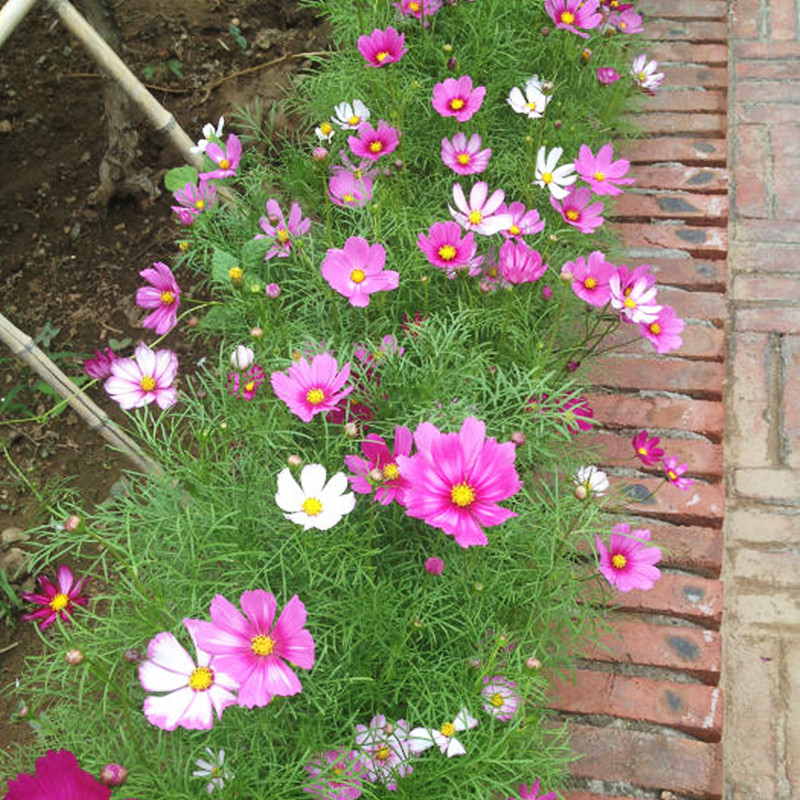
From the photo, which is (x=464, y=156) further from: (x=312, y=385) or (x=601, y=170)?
(x=312, y=385)

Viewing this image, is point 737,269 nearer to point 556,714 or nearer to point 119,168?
point 556,714

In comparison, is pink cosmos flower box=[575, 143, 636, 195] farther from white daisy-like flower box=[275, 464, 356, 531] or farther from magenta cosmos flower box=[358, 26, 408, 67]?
white daisy-like flower box=[275, 464, 356, 531]

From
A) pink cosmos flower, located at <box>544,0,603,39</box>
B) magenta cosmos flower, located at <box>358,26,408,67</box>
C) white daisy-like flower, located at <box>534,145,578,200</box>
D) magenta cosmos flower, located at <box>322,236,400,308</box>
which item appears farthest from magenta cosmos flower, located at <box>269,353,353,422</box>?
pink cosmos flower, located at <box>544,0,603,39</box>

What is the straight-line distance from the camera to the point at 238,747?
1.29m

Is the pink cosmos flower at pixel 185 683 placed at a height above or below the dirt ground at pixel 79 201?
above

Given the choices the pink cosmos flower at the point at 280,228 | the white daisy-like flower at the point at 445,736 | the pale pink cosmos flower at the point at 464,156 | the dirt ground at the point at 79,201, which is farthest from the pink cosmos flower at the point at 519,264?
the dirt ground at the point at 79,201

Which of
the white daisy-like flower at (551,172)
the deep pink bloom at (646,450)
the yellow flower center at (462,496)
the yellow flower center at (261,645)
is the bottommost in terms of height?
the deep pink bloom at (646,450)

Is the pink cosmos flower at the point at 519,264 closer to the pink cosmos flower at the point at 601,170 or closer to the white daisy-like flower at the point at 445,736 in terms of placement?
the pink cosmos flower at the point at 601,170

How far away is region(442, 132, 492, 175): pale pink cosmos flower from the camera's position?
1.90 metres

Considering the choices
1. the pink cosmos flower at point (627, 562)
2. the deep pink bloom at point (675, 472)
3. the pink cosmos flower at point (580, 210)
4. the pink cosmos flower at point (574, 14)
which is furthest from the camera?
the pink cosmos flower at point (574, 14)

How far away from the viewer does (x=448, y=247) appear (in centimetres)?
166

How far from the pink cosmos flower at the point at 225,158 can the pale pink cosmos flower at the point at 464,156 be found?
46cm

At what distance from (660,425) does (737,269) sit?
0.59 m

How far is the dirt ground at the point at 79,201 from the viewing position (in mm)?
2098
